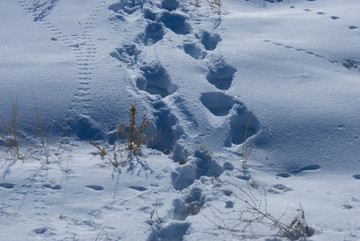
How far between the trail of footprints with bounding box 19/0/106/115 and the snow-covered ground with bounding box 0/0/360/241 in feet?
0.07

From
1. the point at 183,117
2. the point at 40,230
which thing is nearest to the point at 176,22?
the point at 183,117

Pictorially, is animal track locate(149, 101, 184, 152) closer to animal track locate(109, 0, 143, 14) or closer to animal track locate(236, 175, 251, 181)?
animal track locate(236, 175, 251, 181)

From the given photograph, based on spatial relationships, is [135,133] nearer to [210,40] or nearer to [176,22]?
[210,40]

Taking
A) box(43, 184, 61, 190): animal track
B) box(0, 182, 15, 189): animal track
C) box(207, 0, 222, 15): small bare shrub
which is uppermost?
box(207, 0, 222, 15): small bare shrub

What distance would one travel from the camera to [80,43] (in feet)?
15.8

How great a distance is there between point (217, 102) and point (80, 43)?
1.72 meters

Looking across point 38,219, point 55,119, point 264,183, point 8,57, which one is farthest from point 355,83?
point 8,57

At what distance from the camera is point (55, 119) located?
3805mm

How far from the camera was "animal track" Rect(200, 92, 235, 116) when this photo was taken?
13.4ft

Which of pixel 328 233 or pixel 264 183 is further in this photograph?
pixel 264 183

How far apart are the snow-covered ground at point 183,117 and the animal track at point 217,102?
0.02 meters

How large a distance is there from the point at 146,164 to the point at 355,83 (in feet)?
7.35

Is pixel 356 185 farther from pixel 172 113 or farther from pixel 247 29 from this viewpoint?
pixel 247 29

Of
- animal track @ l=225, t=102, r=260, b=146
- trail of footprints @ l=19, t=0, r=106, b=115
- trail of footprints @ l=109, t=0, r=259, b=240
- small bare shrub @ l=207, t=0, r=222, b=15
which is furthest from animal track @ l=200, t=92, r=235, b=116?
small bare shrub @ l=207, t=0, r=222, b=15
